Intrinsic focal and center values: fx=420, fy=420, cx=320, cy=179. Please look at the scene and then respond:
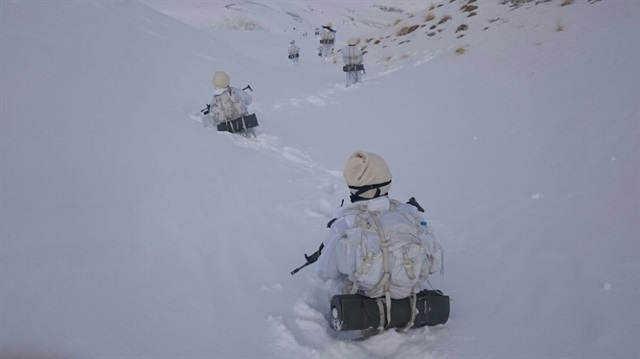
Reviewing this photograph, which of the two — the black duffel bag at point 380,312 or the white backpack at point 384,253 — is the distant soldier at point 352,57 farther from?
the black duffel bag at point 380,312

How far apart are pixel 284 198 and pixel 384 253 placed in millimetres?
2107

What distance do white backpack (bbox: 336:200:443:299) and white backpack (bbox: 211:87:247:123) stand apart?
12.4ft

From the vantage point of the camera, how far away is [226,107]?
18.3ft

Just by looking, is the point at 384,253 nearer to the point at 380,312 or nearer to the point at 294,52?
the point at 380,312

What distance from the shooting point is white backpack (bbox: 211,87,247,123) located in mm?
5586

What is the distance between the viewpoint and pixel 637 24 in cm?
526

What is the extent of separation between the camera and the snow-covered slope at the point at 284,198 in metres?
2.09

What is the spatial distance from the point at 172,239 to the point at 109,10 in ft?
24.5

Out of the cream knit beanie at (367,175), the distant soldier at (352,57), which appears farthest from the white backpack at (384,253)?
the distant soldier at (352,57)

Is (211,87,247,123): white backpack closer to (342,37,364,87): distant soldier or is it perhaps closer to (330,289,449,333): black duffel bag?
(330,289,449,333): black duffel bag

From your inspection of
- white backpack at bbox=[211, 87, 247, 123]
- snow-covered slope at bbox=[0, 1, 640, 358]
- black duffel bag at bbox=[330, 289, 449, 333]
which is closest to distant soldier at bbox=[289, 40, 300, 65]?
snow-covered slope at bbox=[0, 1, 640, 358]

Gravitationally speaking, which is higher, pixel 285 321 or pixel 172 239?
pixel 172 239

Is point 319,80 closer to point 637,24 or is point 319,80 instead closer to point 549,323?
point 637,24

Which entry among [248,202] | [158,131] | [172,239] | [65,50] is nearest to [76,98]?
[158,131]
